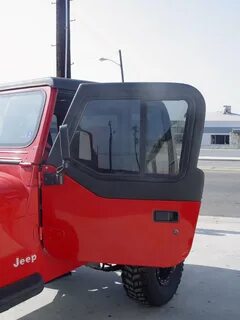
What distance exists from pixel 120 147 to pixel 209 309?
179 cm

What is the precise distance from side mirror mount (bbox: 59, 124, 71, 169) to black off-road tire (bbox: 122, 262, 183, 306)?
1.24 meters

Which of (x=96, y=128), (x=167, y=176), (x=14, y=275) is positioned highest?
(x=96, y=128)

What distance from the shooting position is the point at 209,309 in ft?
13.7

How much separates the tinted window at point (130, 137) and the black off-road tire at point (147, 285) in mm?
1017

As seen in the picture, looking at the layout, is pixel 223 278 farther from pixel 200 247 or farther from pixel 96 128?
pixel 96 128

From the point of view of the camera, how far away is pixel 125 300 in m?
4.40

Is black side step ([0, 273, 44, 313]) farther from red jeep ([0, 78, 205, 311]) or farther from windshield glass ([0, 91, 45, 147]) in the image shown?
windshield glass ([0, 91, 45, 147])

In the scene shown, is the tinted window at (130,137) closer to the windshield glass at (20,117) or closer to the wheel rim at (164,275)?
the windshield glass at (20,117)

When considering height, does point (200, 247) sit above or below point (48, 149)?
below

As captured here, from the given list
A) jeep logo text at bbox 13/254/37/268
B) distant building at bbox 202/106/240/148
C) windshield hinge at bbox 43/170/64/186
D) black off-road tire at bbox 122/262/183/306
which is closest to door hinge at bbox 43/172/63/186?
windshield hinge at bbox 43/170/64/186

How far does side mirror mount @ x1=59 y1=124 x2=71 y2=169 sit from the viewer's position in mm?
3156

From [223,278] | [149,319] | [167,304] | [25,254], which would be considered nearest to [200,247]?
[223,278]

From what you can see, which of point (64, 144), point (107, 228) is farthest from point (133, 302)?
point (64, 144)

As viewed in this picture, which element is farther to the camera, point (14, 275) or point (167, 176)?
point (167, 176)
